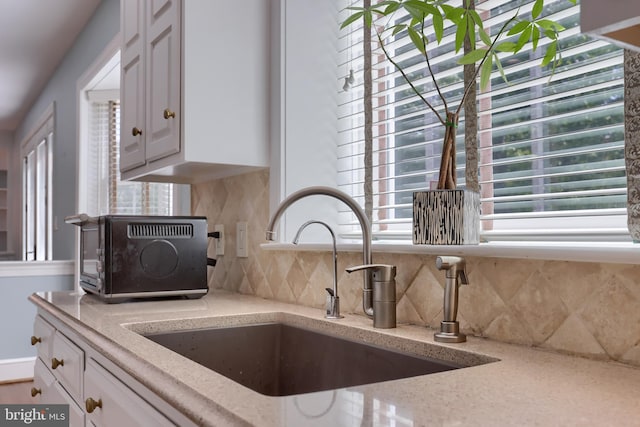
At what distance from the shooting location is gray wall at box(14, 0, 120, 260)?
4398 millimetres

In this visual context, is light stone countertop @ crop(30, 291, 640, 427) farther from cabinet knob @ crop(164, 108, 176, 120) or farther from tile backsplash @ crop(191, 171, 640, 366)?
cabinet knob @ crop(164, 108, 176, 120)

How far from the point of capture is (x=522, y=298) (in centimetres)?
118

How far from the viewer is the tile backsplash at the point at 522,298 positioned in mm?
1023

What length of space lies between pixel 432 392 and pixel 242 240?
1.52 meters

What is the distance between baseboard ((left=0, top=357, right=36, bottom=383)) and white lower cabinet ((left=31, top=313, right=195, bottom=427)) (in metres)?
2.34

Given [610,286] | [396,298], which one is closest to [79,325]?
[396,298]

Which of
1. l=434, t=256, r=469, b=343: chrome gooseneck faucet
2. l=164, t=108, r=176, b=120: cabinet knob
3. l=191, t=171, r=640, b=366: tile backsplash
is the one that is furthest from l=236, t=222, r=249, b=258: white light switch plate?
l=434, t=256, r=469, b=343: chrome gooseneck faucet

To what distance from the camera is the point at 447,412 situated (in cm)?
75

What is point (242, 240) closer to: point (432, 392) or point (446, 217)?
point (446, 217)

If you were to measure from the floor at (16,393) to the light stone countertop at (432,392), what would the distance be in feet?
9.32

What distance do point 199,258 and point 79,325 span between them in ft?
2.01

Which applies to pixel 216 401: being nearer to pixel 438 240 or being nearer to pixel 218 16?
pixel 438 240

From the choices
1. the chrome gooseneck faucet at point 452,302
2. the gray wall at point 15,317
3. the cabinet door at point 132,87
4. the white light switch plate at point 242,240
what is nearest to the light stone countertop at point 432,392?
the chrome gooseneck faucet at point 452,302

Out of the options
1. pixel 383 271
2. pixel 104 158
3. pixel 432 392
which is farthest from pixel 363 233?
pixel 104 158
